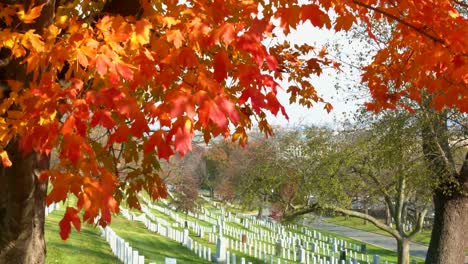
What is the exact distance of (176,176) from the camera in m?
45.8

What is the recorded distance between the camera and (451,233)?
10.2 meters

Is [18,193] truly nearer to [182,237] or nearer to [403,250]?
[403,250]

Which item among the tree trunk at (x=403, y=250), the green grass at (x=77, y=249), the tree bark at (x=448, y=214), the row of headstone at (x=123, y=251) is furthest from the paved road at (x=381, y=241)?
the tree bark at (x=448, y=214)

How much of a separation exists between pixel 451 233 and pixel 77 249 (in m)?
13.3

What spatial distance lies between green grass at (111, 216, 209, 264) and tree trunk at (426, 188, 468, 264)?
11.3 metres

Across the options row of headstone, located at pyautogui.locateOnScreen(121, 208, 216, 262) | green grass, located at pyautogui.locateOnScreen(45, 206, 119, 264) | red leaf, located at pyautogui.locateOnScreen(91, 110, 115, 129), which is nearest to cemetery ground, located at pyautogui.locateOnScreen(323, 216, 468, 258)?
row of headstone, located at pyautogui.locateOnScreen(121, 208, 216, 262)

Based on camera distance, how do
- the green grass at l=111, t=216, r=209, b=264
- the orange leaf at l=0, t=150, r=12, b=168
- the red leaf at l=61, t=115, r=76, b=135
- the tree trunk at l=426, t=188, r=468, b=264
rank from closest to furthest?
1. the red leaf at l=61, t=115, r=76, b=135
2. the orange leaf at l=0, t=150, r=12, b=168
3. the tree trunk at l=426, t=188, r=468, b=264
4. the green grass at l=111, t=216, r=209, b=264

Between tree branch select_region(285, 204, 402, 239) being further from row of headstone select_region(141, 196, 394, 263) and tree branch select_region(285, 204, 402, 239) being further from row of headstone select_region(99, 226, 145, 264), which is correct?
row of headstone select_region(99, 226, 145, 264)

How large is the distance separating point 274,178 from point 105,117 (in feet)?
61.6

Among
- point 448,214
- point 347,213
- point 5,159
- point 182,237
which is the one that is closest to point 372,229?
point 182,237

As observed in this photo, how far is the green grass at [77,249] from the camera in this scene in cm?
1580

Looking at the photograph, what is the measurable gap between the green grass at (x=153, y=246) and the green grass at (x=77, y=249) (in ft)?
5.81

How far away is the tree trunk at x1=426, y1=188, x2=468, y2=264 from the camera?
33.5ft

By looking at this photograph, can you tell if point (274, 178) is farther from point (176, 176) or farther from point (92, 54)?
point (176, 176)
